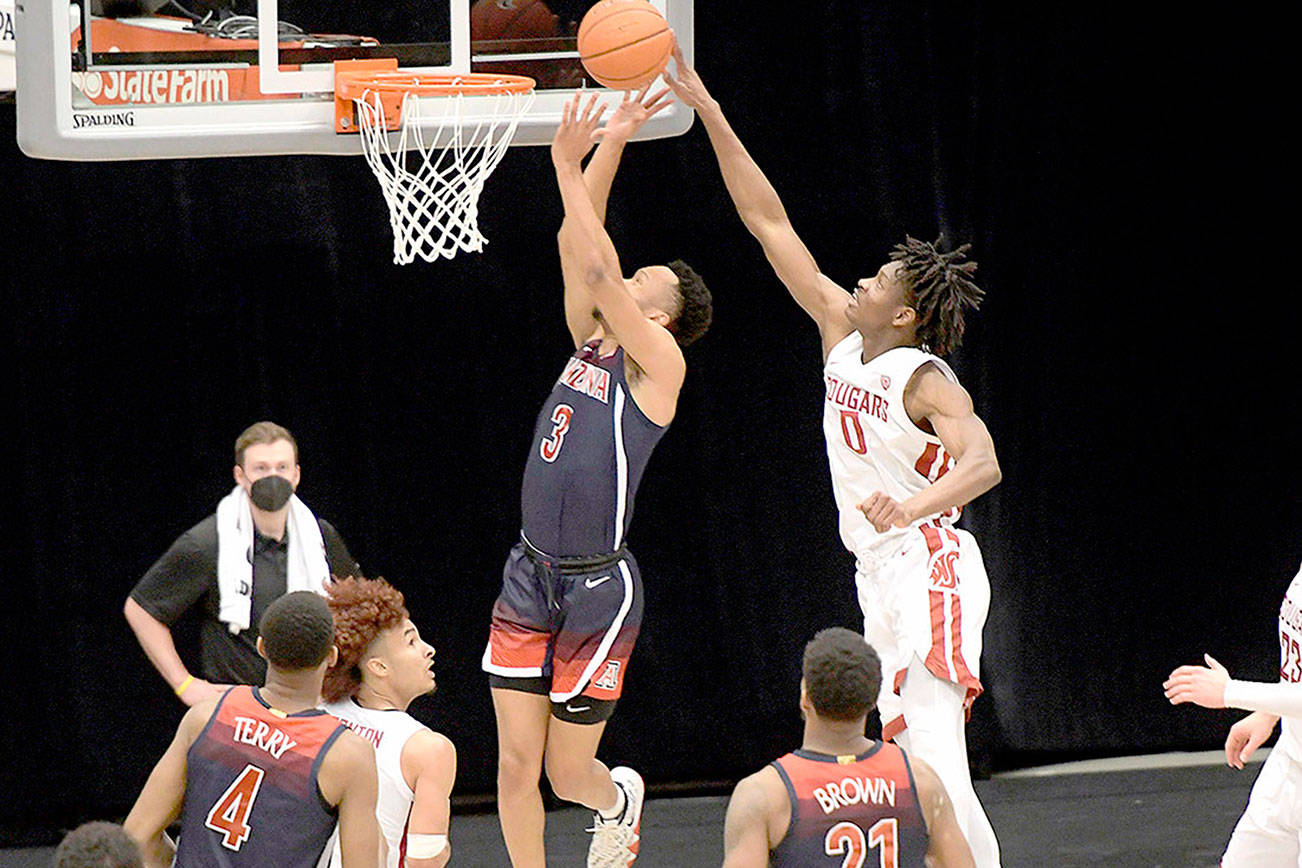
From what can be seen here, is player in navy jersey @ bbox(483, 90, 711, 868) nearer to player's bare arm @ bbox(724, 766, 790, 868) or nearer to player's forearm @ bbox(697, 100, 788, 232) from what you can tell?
player's forearm @ bbox(697, 100, 788, 232)

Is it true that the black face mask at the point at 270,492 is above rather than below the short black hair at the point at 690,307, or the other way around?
below

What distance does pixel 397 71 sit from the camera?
17.6ft

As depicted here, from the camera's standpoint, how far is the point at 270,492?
5688mm

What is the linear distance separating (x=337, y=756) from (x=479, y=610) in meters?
3.51

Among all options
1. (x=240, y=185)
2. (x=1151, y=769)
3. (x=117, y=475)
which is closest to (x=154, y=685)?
(x=117, y=475)

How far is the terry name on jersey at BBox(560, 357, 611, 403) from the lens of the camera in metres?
5.39

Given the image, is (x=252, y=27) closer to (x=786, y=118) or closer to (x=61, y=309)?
(x=61, y=309)

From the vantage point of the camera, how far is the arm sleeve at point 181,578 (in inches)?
226

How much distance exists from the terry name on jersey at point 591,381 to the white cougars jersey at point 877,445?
0.61 meters

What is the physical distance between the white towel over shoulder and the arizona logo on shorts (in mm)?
894

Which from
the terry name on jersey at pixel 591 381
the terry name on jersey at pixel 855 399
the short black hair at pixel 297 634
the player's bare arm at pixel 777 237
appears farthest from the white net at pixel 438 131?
the short black hair at pixel 297 634

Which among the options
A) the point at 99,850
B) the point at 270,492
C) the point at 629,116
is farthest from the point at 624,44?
the point at 99,850

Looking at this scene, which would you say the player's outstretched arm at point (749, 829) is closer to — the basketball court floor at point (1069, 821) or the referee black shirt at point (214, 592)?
the referee black shirt at point (214, 592)

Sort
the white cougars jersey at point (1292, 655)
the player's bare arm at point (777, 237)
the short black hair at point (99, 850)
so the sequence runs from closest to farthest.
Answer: the short black hair at point (99, 850) → the white cougars jersey at point (1292, 655) → the player's bare arm at point (777, 237)
